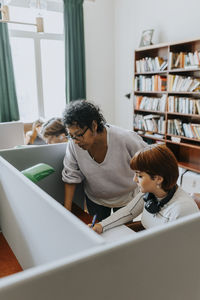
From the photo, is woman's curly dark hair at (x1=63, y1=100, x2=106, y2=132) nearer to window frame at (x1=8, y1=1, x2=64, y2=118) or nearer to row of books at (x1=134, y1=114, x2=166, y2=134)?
row of books at (x1=134, y1=114, x2=166, y2=134)

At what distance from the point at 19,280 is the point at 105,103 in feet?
16.4

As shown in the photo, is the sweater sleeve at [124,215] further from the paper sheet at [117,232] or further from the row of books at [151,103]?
the row of books at [151,103]

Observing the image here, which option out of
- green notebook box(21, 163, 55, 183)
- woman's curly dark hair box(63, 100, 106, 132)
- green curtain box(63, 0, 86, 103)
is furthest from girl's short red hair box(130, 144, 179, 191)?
green curtain box(63, 0, 86, 103)

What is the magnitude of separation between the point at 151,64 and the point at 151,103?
23.3 inches

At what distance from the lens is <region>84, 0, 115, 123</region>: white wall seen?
483 centimetres

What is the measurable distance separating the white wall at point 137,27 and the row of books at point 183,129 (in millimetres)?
1179

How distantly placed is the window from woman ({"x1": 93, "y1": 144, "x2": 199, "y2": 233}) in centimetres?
388

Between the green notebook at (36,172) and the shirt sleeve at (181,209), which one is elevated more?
the green notebook at (36,172)

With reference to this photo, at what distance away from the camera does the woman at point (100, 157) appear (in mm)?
1422

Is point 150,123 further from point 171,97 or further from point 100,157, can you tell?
point 100,157

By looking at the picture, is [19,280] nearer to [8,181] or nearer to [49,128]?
[8,181]

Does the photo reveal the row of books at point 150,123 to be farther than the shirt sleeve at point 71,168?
Yes

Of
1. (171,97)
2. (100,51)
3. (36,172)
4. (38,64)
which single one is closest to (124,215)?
(36,172)

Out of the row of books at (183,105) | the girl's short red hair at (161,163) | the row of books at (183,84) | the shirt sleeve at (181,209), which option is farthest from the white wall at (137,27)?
the shirt sleeve at (181,209)
